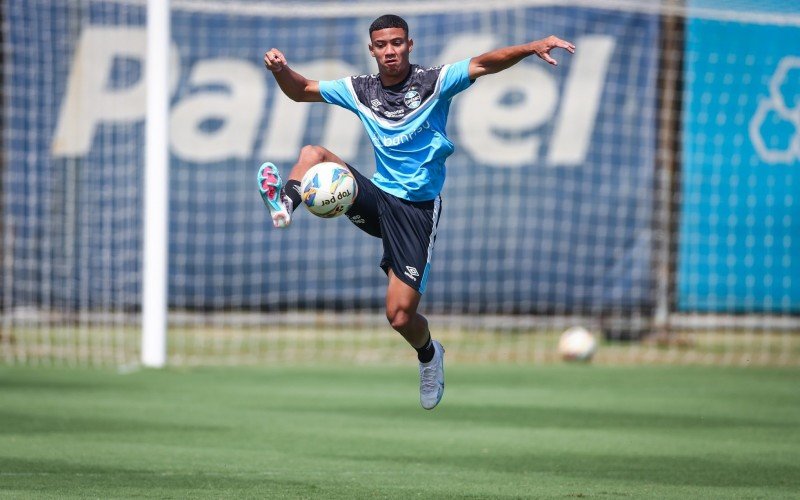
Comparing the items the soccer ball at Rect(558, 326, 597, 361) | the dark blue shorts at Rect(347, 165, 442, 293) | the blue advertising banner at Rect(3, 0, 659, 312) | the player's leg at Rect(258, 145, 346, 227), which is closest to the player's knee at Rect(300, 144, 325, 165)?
the player's leg at Rect(258, 145, 346, 227)

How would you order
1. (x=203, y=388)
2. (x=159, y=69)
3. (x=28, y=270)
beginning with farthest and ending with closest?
(x=28, y=270) < (x=159, y=69) < (x=203, y=388)

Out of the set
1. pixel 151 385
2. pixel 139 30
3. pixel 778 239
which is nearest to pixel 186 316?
pixel 139 30

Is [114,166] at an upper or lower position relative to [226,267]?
upper

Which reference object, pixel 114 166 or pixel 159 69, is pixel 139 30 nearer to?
pixel 114 166

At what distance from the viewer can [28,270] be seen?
58.5 ft

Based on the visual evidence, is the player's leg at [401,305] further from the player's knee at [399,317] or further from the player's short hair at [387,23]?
the player's short hair at [387,23]

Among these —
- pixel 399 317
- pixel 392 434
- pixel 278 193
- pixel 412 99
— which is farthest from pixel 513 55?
pixel 392 434

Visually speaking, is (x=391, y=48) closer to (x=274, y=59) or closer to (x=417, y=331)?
(x=274, y=59)

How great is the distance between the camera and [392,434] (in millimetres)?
9773

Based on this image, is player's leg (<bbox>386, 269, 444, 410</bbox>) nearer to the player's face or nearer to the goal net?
the player's face

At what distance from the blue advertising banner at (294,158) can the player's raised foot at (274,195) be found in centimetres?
1069

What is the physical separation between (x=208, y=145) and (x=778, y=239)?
817 cm

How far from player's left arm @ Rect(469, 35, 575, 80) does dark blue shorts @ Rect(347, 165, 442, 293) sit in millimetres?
953

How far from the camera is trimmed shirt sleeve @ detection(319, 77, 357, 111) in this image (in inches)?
337
